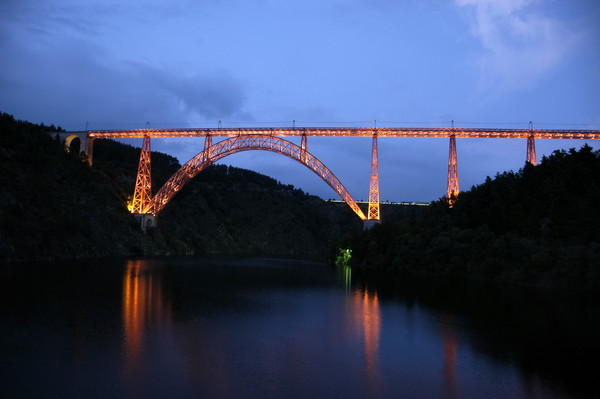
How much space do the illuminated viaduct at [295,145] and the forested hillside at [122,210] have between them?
3016 millimetres

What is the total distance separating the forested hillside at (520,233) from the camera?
881 inches

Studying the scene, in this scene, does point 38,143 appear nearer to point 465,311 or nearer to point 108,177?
point 108,177

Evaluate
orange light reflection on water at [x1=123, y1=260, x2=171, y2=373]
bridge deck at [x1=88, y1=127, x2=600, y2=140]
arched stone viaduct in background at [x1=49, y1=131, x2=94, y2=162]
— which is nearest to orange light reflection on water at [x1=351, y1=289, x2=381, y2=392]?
orange light reflection on water at [x1=123, y1=260, x2=171, y2=373]

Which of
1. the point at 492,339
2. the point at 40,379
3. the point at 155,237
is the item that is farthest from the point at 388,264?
the point at 40,379

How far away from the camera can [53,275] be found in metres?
20.5

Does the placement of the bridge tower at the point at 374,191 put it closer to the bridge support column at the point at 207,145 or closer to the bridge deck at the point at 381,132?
the bridge deck at the point at 381,132

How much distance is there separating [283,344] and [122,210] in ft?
121

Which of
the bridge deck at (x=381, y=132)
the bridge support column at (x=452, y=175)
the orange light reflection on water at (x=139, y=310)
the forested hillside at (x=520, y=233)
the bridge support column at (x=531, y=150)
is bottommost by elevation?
the orange light reflection on water at (x=139, y=310)

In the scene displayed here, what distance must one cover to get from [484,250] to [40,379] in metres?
24.1

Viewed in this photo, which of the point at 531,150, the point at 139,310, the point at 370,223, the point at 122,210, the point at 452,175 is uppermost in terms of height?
the point at 531,150

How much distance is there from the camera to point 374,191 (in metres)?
36.1

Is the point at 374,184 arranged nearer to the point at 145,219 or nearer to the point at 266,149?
the point at 266,149

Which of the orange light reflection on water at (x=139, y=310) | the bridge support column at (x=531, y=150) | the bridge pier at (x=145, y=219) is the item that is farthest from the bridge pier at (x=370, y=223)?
the bridge pier at (x=145, y=219)

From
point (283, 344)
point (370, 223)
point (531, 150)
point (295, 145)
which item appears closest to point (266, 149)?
point (295, 145)
